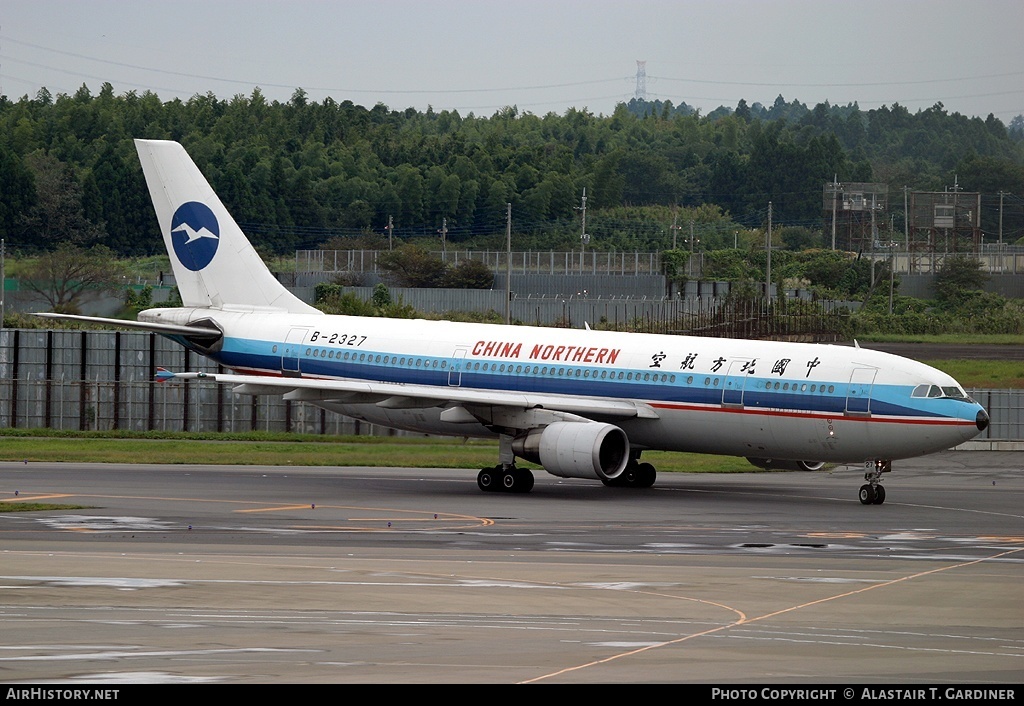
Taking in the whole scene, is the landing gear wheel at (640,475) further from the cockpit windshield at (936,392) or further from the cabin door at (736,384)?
the cockpit windshield at (936,392)

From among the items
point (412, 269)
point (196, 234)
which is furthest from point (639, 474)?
point (412, 269)

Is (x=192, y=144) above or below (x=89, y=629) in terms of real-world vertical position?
above

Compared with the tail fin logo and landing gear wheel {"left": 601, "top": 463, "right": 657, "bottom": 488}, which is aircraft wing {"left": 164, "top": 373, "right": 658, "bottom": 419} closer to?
landing gear wheel {"left": 601, "top": 463, "right": 657, "bottom": 488}

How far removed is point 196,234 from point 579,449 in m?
18.1

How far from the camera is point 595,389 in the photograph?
139ft

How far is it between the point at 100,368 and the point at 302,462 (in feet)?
64.1

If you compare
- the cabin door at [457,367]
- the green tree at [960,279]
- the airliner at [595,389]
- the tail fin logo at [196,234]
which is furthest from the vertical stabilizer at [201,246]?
the green tree at [960,279]

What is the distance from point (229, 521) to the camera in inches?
1284

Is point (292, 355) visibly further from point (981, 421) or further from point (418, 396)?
point (981, 421)

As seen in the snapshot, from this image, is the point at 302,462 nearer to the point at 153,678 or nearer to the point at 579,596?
the point at 579,596

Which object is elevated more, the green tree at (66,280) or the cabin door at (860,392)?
the green tree at (66,280)

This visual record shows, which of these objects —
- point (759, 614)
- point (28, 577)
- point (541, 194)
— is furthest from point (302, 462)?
point (541, 194)

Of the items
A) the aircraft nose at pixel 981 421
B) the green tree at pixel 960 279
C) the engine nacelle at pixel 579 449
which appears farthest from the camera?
the green tree at pixel 960 279

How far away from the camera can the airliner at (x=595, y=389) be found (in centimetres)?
3881
